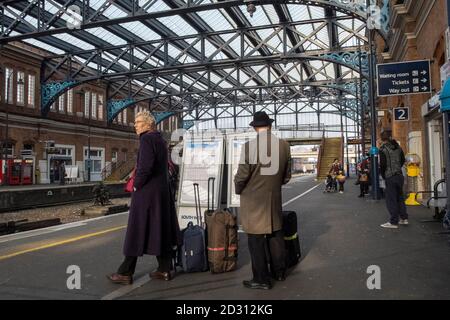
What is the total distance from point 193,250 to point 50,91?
3062 centimetres

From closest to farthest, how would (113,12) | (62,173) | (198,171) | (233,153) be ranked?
(198,171) → (233,153) → (113,12) → (62,173)

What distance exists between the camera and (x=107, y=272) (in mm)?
4902

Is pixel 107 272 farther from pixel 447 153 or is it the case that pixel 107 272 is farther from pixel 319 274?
pixel 447 153

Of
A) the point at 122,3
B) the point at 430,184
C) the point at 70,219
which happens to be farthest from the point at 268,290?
the point at 122,3

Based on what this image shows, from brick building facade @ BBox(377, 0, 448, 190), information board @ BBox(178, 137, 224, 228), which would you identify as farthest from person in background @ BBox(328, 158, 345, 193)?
information board @ BBox(178, 137, 224, 228)

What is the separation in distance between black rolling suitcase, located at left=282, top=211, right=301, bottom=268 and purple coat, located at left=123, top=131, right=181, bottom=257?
54.7 inches

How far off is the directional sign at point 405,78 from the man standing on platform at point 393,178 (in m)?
→ 3.92

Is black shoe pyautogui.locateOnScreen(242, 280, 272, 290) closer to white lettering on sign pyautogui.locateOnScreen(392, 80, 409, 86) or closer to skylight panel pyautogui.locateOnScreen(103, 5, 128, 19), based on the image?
white lettering on sign pyautogui.locateOnScreen(392, 80, 409, 86)

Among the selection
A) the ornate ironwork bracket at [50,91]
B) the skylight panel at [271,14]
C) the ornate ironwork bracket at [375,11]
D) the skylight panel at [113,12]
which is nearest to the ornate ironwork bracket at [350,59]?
the skylight panel at [271,14]

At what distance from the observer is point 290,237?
16.0 feet

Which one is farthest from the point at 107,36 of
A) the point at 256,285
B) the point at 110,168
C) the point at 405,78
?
the point at 256,285

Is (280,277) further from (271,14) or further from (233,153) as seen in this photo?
(271,14)

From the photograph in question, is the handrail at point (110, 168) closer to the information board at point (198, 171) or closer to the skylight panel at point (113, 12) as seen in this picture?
the skylight panel at point (113, 12)
